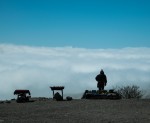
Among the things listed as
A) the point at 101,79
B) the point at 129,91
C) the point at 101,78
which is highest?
the point at 129,91

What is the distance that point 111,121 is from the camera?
16844 millimetres

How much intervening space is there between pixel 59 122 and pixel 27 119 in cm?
247

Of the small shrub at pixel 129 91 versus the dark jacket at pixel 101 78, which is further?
the small shrub at pixel 129 91

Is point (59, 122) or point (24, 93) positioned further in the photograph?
point (24, 93)

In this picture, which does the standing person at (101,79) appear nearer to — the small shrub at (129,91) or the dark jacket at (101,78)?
the dark jacket at (101,78)

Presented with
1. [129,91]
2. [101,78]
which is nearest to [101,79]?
[101,78]

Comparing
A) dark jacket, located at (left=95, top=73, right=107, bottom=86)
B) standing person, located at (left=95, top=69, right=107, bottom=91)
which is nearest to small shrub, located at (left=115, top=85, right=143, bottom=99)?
standing person, located at (left=95, top=69, right=107, bottom=91)

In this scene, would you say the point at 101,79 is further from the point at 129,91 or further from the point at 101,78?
the point at 129,91

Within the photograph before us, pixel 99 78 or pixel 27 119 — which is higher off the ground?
pixel 99 78

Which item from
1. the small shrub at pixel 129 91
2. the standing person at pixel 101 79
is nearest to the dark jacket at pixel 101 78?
the standing person at pixel 101 79

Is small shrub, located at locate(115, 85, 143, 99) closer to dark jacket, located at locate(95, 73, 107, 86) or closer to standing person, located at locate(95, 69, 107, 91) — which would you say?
standing person, located at locate(95, 69, 107, 91)

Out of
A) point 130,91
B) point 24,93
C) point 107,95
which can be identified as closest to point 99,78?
point 107,95

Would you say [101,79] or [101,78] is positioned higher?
[101,78]

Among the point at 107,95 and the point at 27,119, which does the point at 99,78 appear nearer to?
the point at 107,95
